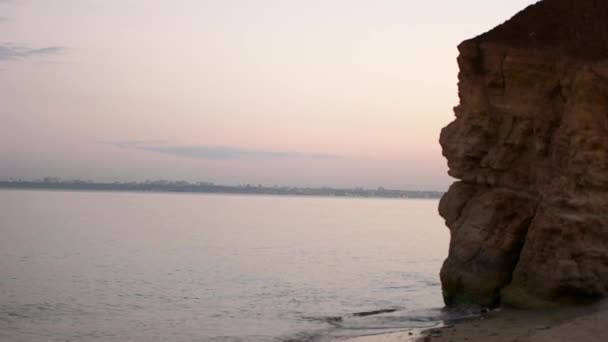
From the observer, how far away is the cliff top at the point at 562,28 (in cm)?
1905

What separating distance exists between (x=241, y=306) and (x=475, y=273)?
9200 mm

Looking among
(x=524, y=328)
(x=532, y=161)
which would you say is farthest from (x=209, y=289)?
(x=524, y=328)

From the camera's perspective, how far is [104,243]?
178ft

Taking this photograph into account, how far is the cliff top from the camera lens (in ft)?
62.5

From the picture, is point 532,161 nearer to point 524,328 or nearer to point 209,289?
point 524,328

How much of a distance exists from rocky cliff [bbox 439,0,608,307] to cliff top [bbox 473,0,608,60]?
0.03 metres

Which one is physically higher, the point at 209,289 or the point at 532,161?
the point at 532,161

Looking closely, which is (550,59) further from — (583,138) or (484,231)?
(484,231)

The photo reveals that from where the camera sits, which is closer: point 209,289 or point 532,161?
point 532,161

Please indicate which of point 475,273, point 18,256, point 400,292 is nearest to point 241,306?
point 400,292

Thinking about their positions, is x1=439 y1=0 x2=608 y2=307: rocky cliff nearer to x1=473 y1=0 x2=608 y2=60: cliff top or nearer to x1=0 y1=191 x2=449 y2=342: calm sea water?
x1=473 y1=0 x2=608 y2=60: cliff top

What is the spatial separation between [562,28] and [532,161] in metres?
3.61

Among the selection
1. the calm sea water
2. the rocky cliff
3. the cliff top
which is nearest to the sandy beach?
the rocky cliff

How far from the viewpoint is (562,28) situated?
64.2 ft
